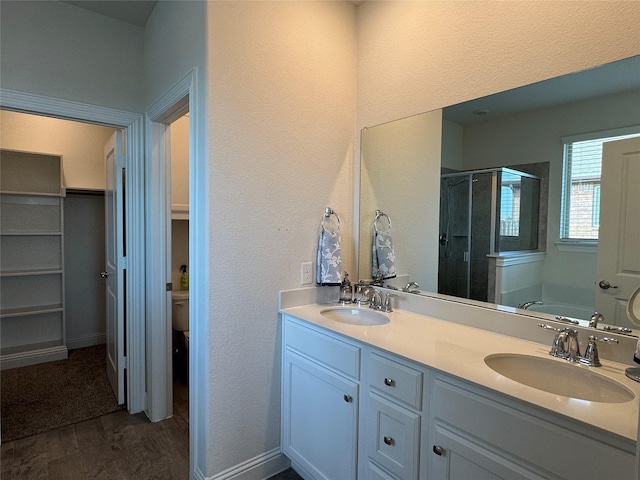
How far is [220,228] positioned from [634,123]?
1.65 m

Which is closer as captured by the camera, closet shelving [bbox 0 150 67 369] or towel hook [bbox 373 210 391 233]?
towel hook [bbox 373 210 391 233]

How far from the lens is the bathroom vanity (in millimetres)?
905

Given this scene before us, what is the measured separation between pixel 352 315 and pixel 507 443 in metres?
1.05

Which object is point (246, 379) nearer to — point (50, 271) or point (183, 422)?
point (183, 422)

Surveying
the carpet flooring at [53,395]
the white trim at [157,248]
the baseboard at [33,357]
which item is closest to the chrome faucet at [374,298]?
the white trim at [157,248]


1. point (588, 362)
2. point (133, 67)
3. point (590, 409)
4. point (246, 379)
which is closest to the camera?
point (590, 409)

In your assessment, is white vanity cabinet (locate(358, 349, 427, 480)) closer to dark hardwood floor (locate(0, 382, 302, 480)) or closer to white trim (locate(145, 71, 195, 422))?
dark hardwood floor (locate(0, 382, 302, 480))

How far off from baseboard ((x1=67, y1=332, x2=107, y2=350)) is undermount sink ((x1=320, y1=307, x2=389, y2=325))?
10.3 ft

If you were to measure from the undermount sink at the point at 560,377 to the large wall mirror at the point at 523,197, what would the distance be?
9.8 inches

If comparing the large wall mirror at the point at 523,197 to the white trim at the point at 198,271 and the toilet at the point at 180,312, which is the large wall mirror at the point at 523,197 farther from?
the toilet at the point at 180,312

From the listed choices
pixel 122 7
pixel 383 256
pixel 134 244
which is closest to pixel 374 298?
pixel 383 256

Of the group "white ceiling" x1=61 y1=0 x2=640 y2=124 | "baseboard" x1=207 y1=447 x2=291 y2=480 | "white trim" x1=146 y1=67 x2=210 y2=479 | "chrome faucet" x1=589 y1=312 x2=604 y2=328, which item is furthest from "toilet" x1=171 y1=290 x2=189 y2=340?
"chrome faucet" x1=589 y1=312 x2=604 y2=328

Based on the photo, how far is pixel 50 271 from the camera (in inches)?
132

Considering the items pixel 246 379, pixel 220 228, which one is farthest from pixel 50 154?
pixel 246 379
